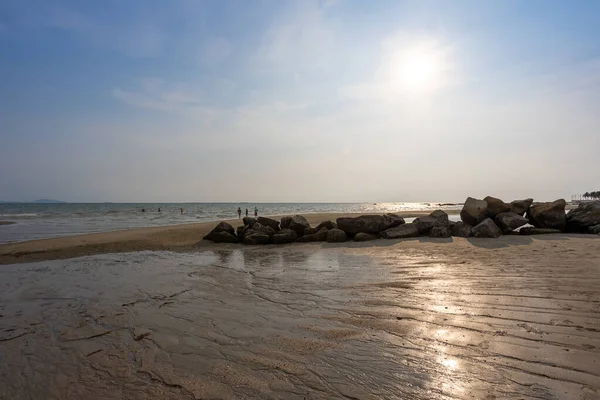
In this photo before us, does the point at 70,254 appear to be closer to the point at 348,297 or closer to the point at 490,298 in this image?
the point at 348,297

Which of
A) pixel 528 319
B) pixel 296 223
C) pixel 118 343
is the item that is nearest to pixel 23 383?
pixel 118 343

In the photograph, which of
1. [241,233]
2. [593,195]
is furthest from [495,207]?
[593,195]

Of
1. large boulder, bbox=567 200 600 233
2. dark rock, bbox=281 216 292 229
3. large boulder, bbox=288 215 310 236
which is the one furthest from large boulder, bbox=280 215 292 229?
large boulder, bbox=567 200 600 233

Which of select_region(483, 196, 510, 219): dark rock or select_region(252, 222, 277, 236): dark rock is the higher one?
select_region(483, 196, 510, 219): dark rock

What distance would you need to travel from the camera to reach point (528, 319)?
191 inches

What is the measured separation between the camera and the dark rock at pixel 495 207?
15.4m

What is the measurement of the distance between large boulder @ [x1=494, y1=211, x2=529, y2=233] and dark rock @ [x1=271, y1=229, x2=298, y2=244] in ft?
29.8

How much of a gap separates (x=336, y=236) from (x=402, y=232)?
9.49 ft

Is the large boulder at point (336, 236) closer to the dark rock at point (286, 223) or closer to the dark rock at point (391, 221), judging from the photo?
the dark rock at point (391, 221)

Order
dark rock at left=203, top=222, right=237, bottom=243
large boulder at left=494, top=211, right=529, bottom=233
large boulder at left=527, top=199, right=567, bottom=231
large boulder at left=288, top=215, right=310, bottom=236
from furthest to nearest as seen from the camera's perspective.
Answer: dark rock at left=203, top=222, right=237, bottom=243, large boulder at left=288, top=215, right=310, bottom=236, large boulder at left=527, top=199, right=567, bottom=231, large boulder at left=494, top=211, right=529, bottom=233

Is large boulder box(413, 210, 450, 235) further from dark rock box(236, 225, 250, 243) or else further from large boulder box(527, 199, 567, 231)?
dark rock box(236, 225, 250, 243)

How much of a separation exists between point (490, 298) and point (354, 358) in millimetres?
3359

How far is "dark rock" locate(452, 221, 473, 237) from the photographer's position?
13.9m

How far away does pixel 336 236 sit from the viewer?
48.6ft
